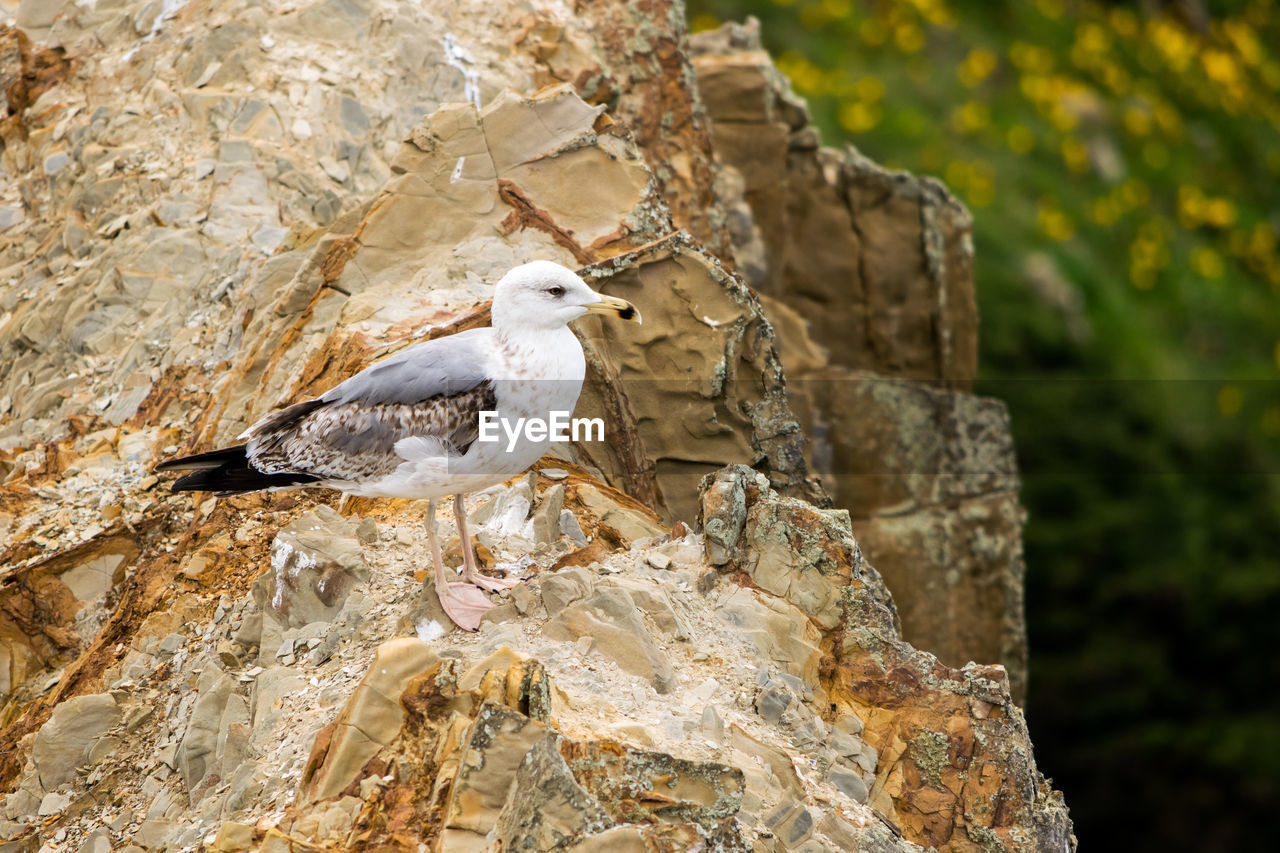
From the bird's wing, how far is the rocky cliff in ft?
1.69

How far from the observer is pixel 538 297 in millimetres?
6211

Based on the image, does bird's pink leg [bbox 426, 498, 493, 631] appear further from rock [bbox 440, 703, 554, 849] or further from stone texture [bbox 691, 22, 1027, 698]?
stone texture [bbox 691, 22, 1027, 698]

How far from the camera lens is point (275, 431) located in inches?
255

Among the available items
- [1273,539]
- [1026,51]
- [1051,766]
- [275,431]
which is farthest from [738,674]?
[1026,51]

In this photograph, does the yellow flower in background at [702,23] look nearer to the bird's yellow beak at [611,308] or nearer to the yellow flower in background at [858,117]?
the yellow flower in background at [858,117]

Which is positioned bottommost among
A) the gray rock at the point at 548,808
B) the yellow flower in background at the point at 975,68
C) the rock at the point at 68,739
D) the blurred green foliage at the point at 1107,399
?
the blurred green foliage at the point at 1107,399

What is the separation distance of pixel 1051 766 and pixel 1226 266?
1108 cm

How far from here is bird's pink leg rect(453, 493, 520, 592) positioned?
20.6ft

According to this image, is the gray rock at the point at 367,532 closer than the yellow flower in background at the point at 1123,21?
Yes

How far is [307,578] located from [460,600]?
96cm

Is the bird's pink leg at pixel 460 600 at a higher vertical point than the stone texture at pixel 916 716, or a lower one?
higher

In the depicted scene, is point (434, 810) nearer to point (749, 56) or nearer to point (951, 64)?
point (749, 56)

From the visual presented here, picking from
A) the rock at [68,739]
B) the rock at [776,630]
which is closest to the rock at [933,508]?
the rock at [776,630]

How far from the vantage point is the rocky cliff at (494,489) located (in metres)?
5.34
